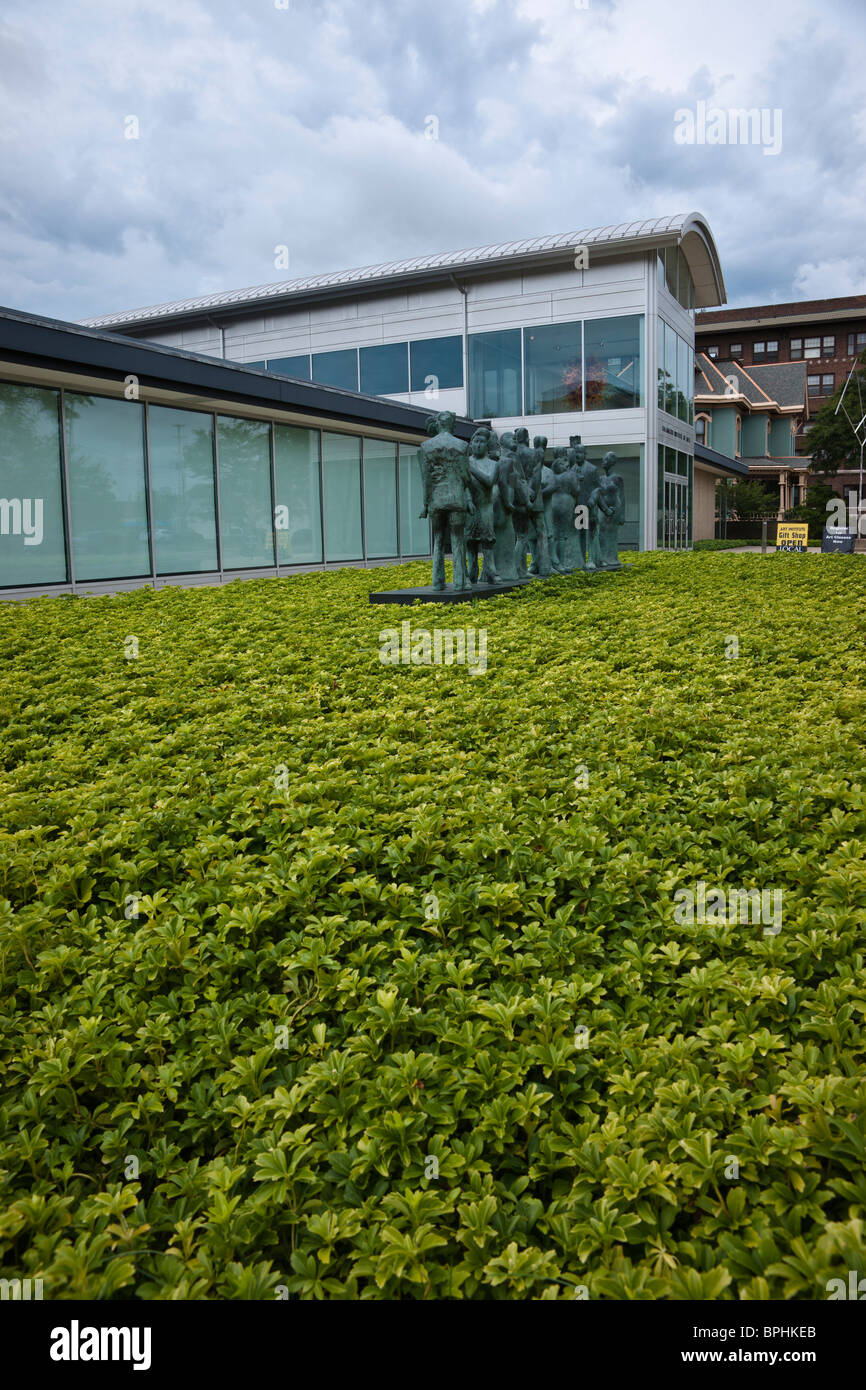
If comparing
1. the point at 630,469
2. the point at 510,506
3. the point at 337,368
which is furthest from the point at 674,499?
the point at 510,506

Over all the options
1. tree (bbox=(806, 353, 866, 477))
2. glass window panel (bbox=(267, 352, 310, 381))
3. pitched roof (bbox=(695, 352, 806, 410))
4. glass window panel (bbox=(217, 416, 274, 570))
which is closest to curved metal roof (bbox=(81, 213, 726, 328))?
glass window panel (bbox=(267, 352, 310, 381))

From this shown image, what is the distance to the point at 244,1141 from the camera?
282 centimetres

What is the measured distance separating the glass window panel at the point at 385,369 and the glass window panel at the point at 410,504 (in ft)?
24.7

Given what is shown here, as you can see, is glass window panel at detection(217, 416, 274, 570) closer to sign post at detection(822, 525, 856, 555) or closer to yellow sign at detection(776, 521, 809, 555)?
sign post at detection(822, 525, 856, 555)

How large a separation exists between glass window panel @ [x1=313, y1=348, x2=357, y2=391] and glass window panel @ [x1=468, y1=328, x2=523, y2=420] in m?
4.34

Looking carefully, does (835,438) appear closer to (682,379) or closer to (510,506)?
(682,379)

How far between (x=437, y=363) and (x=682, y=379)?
28.5 ft

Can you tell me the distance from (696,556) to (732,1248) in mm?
21143

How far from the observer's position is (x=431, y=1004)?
10.9 feet

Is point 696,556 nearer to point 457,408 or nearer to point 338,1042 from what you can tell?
point 457,408

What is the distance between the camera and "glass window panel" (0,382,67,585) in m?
12.9

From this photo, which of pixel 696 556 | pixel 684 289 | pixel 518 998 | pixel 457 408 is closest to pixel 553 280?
pixel 457 408

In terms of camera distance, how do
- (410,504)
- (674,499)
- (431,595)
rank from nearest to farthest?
(431,595)
(410,504)
(674,499)

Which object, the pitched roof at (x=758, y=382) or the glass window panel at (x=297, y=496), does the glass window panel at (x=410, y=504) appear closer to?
the glass window panel at (x=297, y=496)
